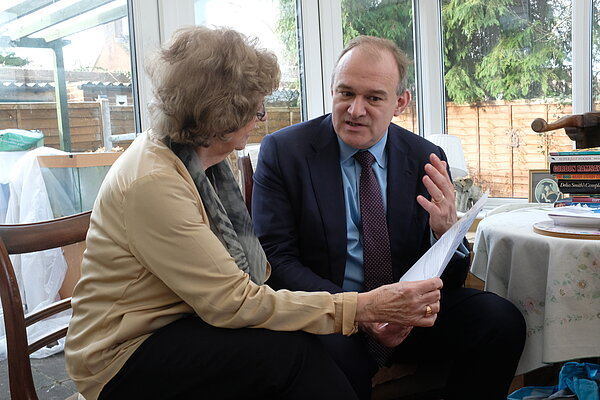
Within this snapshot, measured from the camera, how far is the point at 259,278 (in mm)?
1388

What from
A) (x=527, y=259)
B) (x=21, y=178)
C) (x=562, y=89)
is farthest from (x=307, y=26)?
(x=527, y=259)

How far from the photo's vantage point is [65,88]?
2.53 metres

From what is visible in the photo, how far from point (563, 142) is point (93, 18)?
2627 mm

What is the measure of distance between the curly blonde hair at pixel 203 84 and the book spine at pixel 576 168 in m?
1.09

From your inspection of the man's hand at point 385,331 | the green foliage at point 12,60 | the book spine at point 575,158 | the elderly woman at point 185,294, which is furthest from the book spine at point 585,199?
the green foliage at point 12,60

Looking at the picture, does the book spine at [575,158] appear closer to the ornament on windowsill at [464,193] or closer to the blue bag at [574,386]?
the blue bag at [574,386]

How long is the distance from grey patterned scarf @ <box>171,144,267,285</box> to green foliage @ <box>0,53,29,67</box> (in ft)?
4.55

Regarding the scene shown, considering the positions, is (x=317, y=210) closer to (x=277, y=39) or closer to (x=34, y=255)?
(x=34, y=255)

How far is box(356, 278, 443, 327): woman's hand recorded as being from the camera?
4.07 feet

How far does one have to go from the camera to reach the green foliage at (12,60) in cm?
234

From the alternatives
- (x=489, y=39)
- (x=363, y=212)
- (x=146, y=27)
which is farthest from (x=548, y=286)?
(x=489, y=39)

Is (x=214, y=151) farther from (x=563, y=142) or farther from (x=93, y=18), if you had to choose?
(x=563, y=142)

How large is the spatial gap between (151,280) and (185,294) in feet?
0.27

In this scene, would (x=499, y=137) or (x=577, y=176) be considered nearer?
(x=577, y=176)
